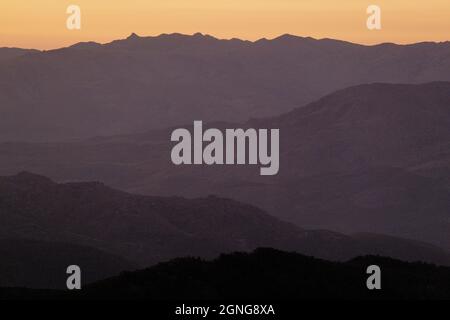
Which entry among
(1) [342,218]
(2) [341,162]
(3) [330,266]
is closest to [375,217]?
(1) [342,218]

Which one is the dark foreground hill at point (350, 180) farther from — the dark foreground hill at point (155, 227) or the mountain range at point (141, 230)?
the mountain range at point (141, 230)

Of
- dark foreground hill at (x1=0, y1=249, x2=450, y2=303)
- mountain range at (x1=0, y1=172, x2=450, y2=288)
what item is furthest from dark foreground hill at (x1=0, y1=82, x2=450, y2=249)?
dark foreground hill at (x1=0, y1=249, x2=450, y2=303)

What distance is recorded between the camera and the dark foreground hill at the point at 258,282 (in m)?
35.3

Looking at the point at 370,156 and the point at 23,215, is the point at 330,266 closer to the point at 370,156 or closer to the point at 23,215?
the point at 23,215

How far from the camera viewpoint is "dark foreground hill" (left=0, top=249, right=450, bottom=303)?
35312 millimetres

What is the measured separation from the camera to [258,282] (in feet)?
122

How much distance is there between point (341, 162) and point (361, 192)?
28734mm

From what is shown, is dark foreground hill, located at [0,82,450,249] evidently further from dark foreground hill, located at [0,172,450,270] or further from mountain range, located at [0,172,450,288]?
mountain range, located at [0,172,450,288]

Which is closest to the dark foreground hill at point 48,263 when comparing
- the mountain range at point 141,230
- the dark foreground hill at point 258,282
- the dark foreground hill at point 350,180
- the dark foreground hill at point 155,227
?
the mountain range at point 141,230

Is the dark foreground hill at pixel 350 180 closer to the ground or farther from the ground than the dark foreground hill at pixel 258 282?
farther from the ground

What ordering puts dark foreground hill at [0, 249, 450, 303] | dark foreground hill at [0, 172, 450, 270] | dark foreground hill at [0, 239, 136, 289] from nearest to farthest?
dark foreground hill at [0, 249, 450, 303], dark foreground hill at [0, 239, 136, 289], dark foreground hill at [0, 172, 450, 270]
